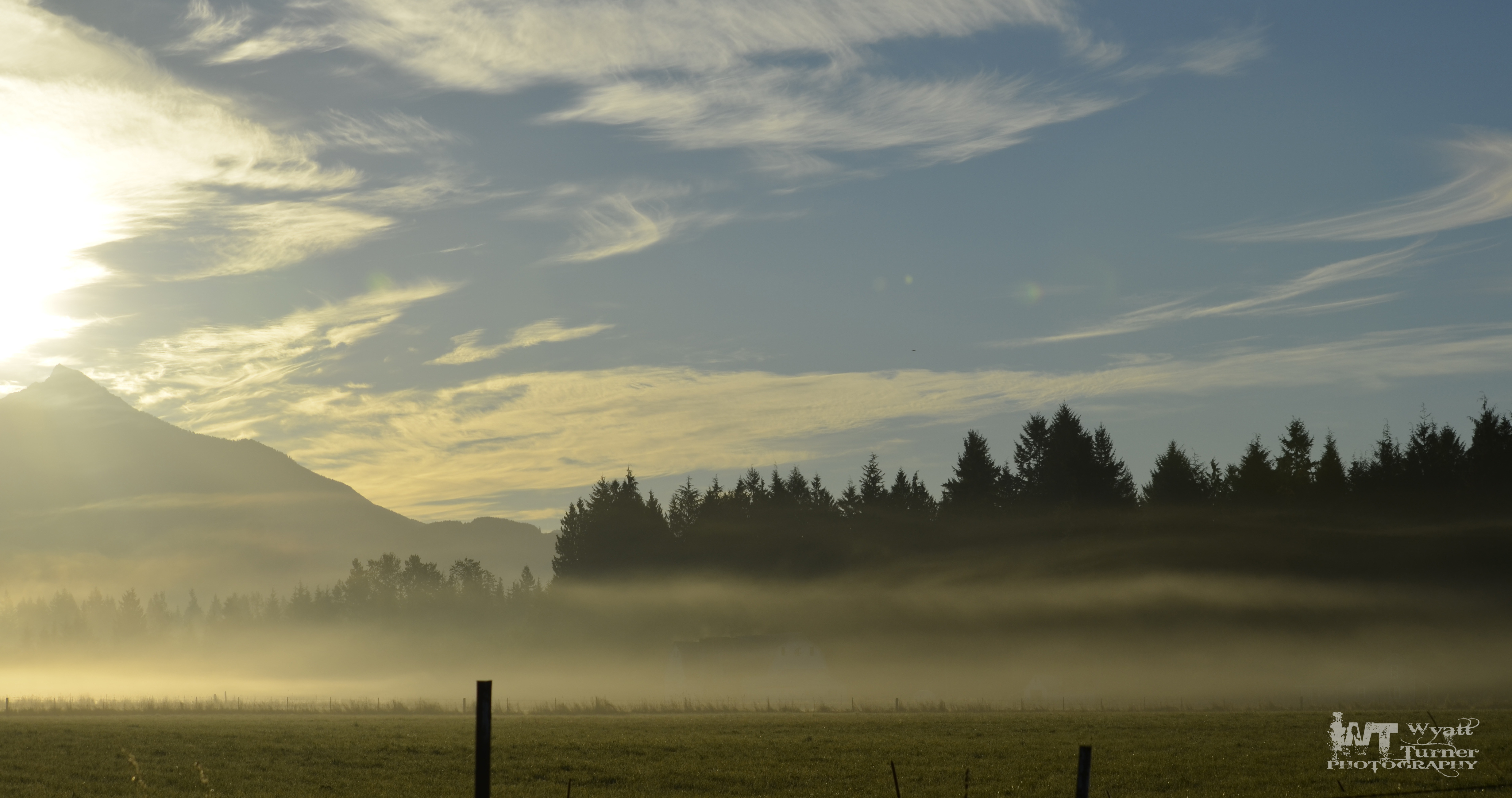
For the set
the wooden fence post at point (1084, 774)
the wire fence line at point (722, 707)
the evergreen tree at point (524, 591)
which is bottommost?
the wire fence line at point (722, 707)

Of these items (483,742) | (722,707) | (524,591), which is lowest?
(722,707)

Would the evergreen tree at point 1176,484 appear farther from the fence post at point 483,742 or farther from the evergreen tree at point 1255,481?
the fence post at point 483,742

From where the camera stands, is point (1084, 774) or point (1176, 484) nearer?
point (1084, 774)

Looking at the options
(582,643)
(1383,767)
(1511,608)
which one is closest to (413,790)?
(1383,767)

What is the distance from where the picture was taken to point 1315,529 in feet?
308

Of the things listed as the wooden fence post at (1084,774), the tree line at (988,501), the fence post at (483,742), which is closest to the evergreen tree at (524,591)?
the tree line at (988,501)

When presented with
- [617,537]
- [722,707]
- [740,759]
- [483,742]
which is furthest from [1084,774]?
[617,537]

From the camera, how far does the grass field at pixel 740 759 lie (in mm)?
33375

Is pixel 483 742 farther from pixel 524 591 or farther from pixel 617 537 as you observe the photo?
pixel 524 591

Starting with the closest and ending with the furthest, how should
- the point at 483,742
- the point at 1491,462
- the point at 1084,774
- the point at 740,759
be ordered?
the point at 483,742 < the point at 1084,774 < the point at 740,759 < the point at 1491,462

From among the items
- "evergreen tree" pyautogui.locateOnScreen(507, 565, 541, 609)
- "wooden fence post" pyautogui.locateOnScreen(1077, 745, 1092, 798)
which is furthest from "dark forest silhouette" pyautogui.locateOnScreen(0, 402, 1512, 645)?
"wooden fence post" pyautogui.locateOnScreen(1077, 745, 1092, 798)

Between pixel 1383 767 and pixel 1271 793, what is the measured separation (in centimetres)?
668

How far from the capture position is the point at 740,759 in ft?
135

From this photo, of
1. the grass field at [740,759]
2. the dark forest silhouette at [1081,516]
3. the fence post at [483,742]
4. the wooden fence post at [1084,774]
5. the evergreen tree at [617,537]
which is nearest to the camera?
the fence post at [483,742]
